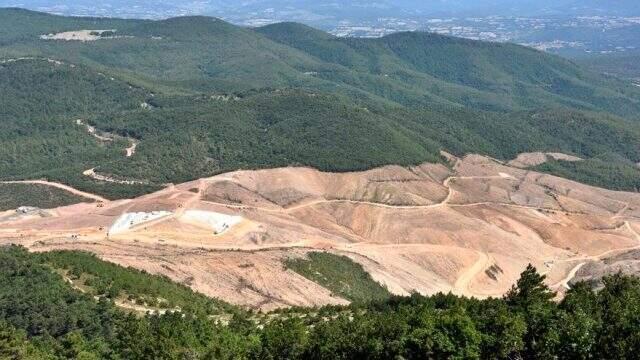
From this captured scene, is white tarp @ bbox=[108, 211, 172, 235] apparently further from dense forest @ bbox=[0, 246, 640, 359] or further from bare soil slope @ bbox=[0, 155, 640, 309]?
dense forest @ bbox=[0, 246, 640, 359]

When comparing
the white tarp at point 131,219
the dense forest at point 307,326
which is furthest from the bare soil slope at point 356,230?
the dense forest at point 307,326

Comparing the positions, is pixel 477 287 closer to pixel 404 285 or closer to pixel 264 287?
pixel 404 285

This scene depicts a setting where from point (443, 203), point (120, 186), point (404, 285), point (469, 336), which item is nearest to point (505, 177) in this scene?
point (443, 203)

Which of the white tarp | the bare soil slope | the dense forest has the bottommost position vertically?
the bare soil slope

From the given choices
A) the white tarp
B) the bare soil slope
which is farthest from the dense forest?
the white tarp

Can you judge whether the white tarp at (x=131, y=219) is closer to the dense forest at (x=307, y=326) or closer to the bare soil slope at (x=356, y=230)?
the bare soil slope at (x=356, y=230)
